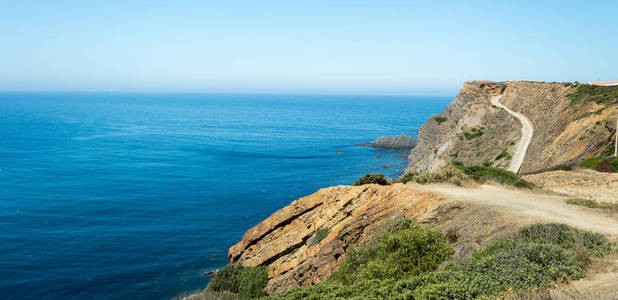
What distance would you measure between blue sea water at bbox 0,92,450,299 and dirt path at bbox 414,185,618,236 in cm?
2417

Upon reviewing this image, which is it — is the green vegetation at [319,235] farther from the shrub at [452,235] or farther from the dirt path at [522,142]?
the dirt path at [522,142]

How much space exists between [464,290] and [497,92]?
267 ft

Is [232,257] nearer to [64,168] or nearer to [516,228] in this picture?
[516,228]

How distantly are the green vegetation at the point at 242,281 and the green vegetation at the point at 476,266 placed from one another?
8.42m

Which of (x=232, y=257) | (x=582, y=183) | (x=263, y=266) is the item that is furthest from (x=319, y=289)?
(x=582, y=183)

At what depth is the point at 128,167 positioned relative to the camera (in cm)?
7581

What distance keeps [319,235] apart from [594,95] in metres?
41.3

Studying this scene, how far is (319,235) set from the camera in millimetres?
20594

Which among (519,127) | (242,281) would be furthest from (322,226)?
(519,127)

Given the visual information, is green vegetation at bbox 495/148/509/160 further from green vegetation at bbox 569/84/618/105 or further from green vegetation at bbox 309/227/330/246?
green vegetation at bbox 309/227/330/246

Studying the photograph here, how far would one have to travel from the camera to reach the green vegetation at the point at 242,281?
20984 mm

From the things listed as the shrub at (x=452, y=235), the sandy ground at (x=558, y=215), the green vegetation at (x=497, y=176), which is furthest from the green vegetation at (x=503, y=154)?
the shrub at (x=452, y=235)

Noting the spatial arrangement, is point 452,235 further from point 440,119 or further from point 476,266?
point 440,119

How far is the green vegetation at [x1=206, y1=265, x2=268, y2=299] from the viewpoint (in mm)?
20984
